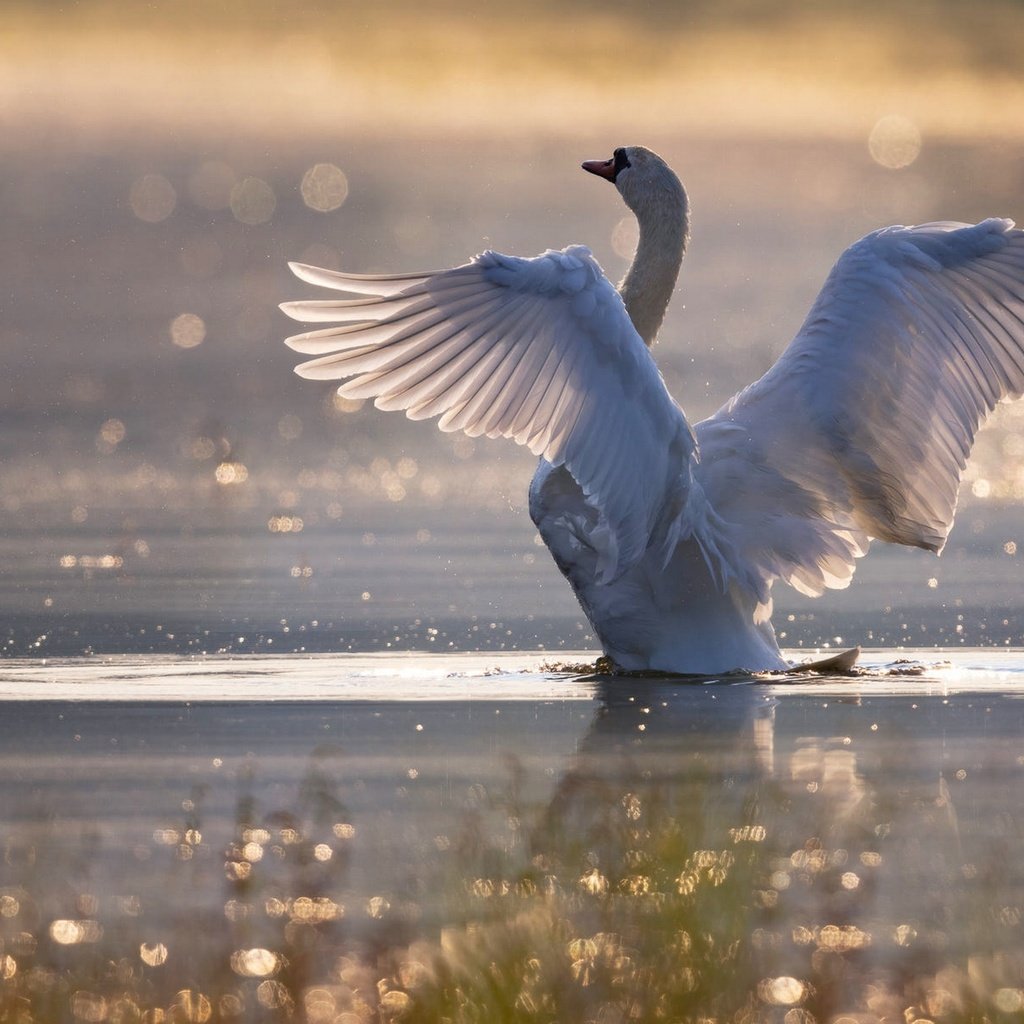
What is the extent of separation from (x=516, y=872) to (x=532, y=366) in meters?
4.29

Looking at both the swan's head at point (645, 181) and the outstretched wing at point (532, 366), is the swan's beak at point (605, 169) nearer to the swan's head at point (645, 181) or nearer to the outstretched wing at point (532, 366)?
the swan's head at point (645, 181)

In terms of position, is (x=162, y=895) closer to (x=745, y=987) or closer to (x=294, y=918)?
(x=294, y=918)

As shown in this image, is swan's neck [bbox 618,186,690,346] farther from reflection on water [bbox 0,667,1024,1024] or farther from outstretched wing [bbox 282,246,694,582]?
reflection on water [bbox 0,667,1024,1024]

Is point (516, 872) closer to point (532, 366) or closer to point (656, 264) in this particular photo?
point (532, 366)

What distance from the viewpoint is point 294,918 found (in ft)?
17.5

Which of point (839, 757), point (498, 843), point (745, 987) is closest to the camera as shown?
point (745, 987)

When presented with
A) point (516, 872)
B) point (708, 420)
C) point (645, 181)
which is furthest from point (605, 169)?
point (516, 872)

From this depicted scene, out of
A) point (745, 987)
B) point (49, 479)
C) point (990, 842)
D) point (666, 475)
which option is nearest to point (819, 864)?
point (990, 842)

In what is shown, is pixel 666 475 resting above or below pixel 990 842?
above

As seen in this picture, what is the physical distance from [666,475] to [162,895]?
396 centimetres

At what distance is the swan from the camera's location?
358 inches

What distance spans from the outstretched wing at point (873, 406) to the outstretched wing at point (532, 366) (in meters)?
0.63

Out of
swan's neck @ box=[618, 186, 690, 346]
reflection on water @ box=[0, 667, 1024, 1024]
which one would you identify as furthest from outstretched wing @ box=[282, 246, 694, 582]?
swan's neck @ box=[618, 186, 690, 346]

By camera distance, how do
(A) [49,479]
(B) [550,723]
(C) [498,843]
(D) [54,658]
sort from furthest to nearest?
(A) [49,479]
(D) [54,658]
(B) [550,723]
(C) [498,843]
